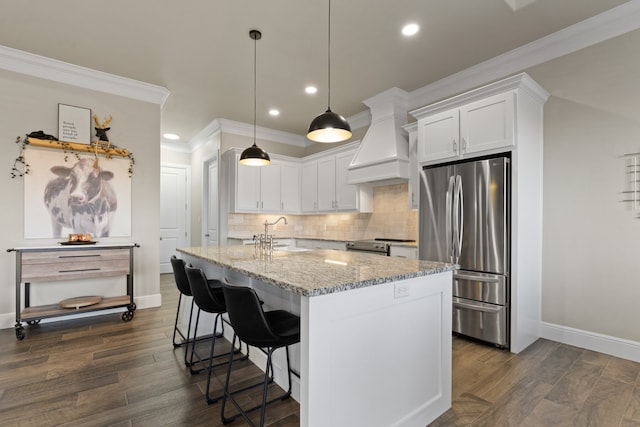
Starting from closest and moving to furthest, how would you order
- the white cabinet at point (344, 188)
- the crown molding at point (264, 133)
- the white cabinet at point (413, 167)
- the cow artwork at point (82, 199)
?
the cow artwork at point (82, 199), the white cabinet at point (413, 167), the white cabinet at point (344, 188), the crown molding at point (264, 133)

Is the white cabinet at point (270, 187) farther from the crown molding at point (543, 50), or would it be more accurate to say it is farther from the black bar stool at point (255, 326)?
the black bar stool at point (255, 326)

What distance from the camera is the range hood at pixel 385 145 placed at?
4.15 metres

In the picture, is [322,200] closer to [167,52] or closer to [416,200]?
[416,200]

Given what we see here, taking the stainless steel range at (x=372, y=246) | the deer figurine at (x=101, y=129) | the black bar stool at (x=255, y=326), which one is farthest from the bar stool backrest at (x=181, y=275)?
the stainless steel range at (x=372, y=246)

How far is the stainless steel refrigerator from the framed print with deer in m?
4.18

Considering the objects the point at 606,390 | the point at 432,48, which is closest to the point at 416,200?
the point at 432,48

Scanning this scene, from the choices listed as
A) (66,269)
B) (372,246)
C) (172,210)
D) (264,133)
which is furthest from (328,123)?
(172,210)

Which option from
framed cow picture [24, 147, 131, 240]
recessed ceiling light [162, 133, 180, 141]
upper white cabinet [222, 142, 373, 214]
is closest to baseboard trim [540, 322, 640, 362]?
upper white cabinet [222, 142, 373, 214]

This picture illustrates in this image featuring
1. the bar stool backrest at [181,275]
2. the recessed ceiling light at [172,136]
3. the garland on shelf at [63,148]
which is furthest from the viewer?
the recessed ceiling light at [172,136]

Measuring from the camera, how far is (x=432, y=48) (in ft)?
10.7

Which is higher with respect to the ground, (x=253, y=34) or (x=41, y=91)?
(x=253, y=34)

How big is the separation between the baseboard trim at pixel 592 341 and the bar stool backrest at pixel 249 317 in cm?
298

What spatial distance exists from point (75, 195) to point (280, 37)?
3075 mm

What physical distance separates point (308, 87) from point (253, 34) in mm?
1277
